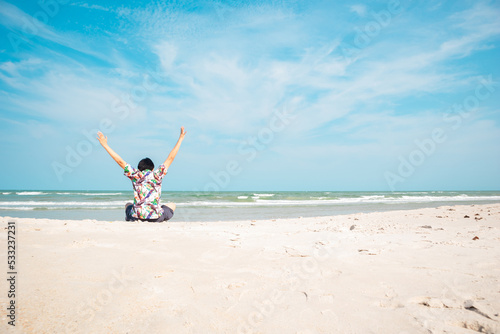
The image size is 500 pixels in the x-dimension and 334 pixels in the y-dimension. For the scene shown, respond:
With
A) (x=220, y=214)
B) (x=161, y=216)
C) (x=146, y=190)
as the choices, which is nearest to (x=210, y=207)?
(x=220, y=214)

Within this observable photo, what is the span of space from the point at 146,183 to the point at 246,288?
396 centimetres

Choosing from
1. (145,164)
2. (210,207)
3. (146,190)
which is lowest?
(210,207)

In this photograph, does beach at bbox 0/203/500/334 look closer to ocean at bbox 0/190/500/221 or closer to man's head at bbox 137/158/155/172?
man's head at bbox 137/158/155/172

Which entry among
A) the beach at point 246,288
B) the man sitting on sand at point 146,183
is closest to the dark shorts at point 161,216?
the man sitting on sand at point 146,183

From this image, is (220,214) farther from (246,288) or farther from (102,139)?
(246,288)

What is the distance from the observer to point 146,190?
5.58m

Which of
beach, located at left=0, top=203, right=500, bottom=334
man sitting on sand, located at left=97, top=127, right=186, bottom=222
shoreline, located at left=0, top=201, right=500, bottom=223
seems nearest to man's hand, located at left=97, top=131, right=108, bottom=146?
man sitting on sand, located at left=97, top=127, right=186, bottom=222

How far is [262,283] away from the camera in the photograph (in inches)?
89.7

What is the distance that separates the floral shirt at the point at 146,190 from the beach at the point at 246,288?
2009mm

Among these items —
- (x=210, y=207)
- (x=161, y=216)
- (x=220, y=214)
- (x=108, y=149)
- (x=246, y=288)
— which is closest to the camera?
(x=246, y=288)

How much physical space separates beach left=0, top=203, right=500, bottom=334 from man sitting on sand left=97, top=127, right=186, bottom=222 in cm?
200

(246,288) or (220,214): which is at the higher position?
(246,288)

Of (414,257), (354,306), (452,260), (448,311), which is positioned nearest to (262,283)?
(354,306)

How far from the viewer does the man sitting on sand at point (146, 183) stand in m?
5.34
